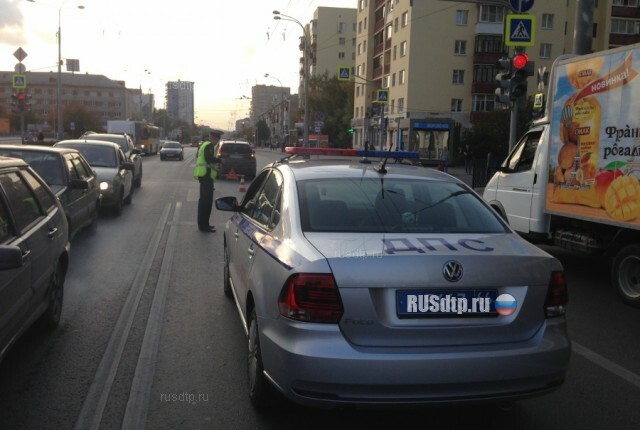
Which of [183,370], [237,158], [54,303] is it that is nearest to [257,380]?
[183,370]

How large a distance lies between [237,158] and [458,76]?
3626 centimetres

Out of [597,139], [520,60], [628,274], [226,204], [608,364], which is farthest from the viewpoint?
[520,60]

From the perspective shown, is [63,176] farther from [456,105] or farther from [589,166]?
[456,105]

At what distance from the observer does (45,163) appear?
9.44 meters

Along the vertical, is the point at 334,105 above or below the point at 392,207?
above

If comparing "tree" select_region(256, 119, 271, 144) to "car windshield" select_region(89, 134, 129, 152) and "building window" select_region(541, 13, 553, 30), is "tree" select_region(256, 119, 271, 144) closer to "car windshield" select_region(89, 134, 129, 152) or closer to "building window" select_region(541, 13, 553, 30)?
"building window" select_region(541, 13, 553, 30)

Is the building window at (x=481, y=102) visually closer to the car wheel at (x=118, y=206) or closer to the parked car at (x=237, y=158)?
the parked car at (x=237, y=158)

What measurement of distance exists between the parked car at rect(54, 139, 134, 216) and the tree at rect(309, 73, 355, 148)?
6696cm

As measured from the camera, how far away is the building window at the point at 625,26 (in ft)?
216

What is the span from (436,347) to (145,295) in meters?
4.31

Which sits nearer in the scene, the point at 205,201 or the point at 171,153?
the point at 205,201

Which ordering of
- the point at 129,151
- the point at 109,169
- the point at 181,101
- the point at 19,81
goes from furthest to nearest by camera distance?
the point at 181,101 → the point at 19,81 → the point at 129,151 → the point at 109,169

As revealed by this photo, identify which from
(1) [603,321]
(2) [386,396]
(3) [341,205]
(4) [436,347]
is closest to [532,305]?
(4) [436,347]

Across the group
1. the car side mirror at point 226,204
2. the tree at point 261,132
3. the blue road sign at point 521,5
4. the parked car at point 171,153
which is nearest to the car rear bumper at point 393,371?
the car side mirror at point 226,204
